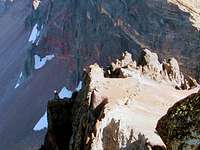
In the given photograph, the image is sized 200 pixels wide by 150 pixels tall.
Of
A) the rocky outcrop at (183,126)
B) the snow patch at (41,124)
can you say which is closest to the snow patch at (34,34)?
the snow patch at (41,124)

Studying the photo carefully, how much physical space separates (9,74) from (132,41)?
183 ft

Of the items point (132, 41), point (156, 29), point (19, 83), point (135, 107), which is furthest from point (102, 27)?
point (135, 107)

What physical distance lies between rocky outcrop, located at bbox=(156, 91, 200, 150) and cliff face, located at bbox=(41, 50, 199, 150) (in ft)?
15.7

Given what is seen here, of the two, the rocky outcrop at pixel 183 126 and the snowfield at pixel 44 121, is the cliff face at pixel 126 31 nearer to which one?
the snowfield at pixel 44 121

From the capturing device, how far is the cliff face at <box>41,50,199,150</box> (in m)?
19.1

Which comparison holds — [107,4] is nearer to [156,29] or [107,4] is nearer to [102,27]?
[102,27]

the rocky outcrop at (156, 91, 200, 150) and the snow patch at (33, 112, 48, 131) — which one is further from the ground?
the rocky outcrop at (156, 91, 200, 150)

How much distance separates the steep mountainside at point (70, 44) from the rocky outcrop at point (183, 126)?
3947cm

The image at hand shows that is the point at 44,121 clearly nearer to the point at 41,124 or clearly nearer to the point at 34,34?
the point at 41,124

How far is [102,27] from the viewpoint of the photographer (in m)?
69.8

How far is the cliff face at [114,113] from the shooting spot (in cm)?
1912

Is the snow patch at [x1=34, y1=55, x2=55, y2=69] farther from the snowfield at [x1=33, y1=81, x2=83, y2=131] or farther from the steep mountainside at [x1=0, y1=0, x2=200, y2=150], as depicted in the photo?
the snowfield at [x1=33, y1=81, x2=83, y2=131]

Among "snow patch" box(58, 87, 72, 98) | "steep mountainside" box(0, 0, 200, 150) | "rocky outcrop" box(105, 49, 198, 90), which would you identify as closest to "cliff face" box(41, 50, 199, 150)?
"rocky outcrop" box(105, 49, 198, 90)

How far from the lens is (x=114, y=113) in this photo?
69.8ft
